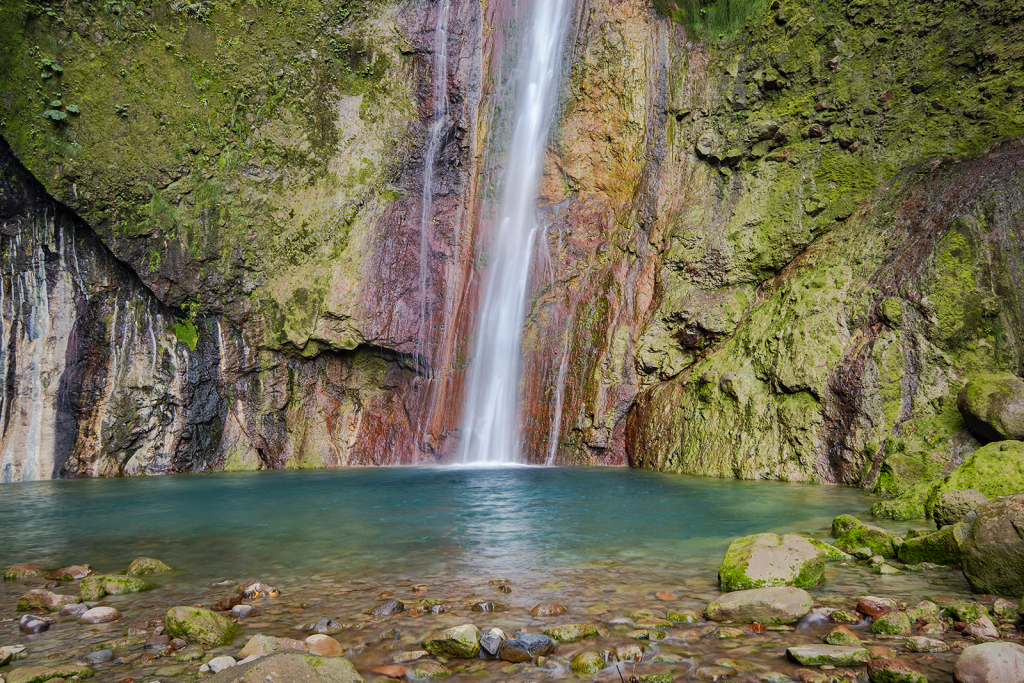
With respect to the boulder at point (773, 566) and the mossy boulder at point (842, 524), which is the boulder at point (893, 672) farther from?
the mossy boulder at point (842, 524)

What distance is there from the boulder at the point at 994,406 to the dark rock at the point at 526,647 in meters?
7.67

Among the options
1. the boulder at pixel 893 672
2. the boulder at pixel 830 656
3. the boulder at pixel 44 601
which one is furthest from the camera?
the boulder at pixel 44 601

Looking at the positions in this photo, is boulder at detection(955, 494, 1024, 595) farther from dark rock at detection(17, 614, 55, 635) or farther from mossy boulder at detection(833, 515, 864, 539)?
dark rock at detection(17, 614, 55, 635)

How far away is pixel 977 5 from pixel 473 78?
12.4 meters

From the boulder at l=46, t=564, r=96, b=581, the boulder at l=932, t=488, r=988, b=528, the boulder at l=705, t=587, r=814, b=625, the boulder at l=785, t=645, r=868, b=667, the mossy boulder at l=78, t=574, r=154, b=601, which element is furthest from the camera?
the boulder at l=932, t=488, r=988, b=528

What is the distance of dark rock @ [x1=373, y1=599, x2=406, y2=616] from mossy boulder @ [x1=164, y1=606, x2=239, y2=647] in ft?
2.93

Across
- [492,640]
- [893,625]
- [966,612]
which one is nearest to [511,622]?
[492,640]

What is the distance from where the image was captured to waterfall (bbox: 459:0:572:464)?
50.7ft

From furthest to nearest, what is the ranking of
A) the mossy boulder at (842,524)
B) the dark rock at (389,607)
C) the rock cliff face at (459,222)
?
the rock cliff face at (459,222) → the mossy boulder at (842,524) → the dark rock at (389,607)

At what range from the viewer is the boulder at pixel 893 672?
3.01m

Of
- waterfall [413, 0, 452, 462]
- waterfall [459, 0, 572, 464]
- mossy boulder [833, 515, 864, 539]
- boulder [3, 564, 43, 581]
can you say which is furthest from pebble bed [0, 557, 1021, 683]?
waterfall [413, 0, 452, 462]

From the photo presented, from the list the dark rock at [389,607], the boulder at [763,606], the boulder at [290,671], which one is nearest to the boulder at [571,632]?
the boulder at [763,606]

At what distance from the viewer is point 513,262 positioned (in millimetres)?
16750

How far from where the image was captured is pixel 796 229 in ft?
46.0
